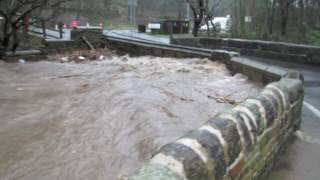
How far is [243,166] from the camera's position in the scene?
4.72m

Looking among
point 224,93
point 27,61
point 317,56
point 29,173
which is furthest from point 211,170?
point 27,61

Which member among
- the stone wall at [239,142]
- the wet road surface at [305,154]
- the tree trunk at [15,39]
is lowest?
the wet road surface at [305,154]

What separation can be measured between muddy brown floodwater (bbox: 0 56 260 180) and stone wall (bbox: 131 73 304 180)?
6.05 ft

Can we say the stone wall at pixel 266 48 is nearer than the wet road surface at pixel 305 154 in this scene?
No

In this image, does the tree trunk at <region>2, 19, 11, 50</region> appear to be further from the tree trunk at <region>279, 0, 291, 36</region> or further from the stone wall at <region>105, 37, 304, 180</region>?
the tree trunk at <region>279, 0, 291, 36</region>

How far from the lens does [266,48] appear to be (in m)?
19.4

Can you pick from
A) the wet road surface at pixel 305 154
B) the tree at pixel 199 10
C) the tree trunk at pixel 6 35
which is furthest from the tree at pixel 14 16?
the wet road surface at pixel 305 154

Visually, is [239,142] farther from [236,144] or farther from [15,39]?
[15,39]

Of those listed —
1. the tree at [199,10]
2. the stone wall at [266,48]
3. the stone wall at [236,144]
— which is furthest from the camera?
the tree at [199,10]

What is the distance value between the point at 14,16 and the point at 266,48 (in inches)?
402

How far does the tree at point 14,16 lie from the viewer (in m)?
17.9

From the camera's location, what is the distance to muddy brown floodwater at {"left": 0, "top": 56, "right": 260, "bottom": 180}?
672 cm

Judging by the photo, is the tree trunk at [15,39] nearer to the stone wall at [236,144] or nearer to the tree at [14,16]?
the tree at [14,16]

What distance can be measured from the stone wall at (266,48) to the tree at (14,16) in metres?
6.76
